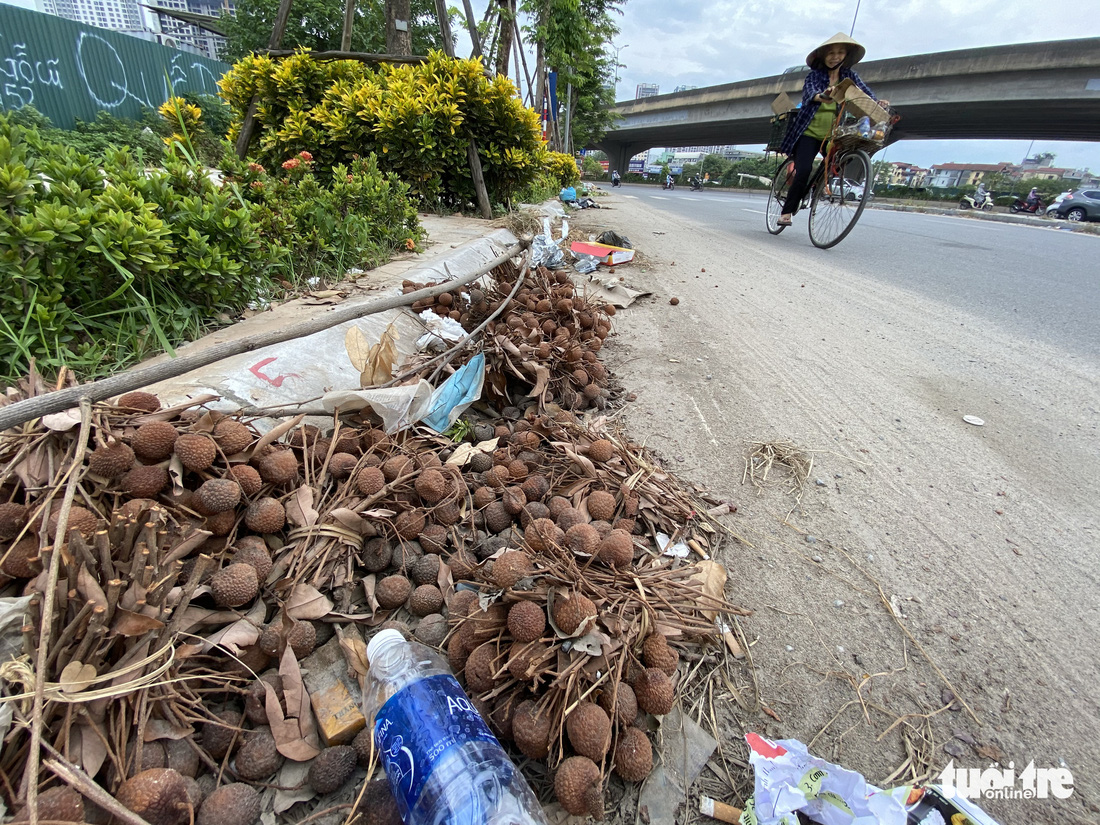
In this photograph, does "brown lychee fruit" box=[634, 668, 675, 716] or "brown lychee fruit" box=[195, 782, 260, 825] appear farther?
"brown lychee fruit" box=[634, 668, 675, 716]

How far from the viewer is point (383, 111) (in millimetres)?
5031

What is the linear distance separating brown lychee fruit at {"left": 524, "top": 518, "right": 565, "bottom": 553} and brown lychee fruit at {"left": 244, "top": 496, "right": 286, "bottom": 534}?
70 centimetres

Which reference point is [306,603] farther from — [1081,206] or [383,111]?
[1081,206]

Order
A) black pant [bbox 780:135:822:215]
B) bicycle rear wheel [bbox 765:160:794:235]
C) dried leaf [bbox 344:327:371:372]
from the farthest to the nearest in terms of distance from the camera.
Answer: bicycle rear wheel [bbox 765:160:794:235] < black pant [bbox 780:135:822:215] < dried leaf [bbox 344:327:371:372]

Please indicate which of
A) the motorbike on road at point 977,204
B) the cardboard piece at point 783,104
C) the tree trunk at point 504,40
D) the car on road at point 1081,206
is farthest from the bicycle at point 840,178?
the motorbike on road at point 977,204

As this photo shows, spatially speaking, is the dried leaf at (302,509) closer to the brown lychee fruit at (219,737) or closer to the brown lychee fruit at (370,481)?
the brown lychee fruit at (370,481)

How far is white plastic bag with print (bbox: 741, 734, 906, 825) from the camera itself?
98 cm

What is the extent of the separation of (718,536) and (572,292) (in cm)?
195

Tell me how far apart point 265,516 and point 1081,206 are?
28.4 m

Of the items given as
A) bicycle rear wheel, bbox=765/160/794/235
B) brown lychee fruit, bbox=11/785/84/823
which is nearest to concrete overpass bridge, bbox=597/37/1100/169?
bicycle rear wheel, bbox=765/160/794/235

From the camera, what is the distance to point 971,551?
1.65 m

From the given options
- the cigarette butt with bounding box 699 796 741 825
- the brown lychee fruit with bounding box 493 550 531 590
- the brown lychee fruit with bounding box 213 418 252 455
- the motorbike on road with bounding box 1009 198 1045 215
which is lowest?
the cigarette butt with bounding box 699 796 741 825

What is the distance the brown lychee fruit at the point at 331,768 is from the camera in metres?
1.05

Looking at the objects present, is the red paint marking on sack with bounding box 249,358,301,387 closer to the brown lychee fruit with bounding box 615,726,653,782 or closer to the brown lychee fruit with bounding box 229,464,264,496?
the brown lychee fruit with bounding box 229,464,264,496
